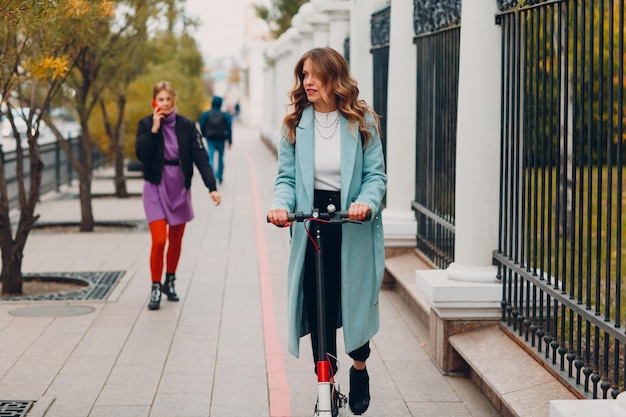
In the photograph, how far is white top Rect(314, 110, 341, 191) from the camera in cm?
495

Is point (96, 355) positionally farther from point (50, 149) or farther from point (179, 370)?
point (50, 149)

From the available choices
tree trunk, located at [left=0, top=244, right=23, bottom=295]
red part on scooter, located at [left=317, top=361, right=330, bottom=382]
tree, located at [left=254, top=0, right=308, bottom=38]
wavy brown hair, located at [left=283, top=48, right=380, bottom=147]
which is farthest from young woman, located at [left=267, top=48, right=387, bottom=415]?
tree, located at [left=254, top=0, right=308, bottom=38]

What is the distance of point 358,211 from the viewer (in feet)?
14.6

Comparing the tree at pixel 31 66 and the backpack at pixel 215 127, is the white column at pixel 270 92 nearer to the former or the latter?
the backpack at pixel 215 127

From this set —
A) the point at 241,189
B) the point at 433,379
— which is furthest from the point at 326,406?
the point at 241,189

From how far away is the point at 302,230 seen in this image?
488cm

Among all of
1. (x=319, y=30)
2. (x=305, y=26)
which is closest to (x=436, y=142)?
(x=319, y=30)

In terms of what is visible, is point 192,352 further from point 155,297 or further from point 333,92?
point 333,92

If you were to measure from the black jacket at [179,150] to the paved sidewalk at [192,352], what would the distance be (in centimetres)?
115

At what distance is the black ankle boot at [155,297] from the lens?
8586 millimetres

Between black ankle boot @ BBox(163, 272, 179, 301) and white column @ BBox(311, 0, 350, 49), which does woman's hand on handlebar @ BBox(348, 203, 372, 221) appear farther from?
white column @ BBox(311, 0, 350, 49)

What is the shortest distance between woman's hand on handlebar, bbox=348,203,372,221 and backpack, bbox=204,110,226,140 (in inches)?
671

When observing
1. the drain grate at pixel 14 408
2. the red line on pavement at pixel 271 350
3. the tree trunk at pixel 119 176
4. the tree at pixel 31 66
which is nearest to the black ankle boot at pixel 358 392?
the red line on pavement at pixel 271 350

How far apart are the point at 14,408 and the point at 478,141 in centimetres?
314
